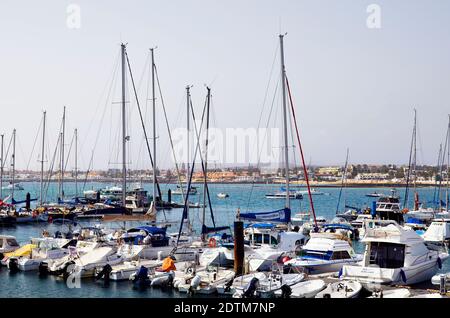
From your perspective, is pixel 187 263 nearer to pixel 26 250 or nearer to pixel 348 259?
pixel 348 259

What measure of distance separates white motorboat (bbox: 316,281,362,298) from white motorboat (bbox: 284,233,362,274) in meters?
3.63

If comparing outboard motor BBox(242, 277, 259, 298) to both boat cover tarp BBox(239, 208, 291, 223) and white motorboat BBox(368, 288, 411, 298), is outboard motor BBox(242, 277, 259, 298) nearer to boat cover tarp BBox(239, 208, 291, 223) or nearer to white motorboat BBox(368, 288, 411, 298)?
white motorboat BBox(368, 288, 411, 298)

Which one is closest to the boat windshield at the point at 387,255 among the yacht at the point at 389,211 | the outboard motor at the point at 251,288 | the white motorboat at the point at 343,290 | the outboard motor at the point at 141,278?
the white motorboat at the point at 343,290

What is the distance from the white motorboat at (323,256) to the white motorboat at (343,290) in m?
3.63

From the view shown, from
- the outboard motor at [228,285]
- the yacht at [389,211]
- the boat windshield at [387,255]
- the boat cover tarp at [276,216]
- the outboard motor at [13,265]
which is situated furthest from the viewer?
the yacht at [389,211]

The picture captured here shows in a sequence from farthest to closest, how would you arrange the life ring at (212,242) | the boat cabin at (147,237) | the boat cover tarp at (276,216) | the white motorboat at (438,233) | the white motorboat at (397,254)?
the white motorboat at (438,233) → the boat cover tarp at (276,216) → the life ring at (212,242) → the boat cabin at (147,237) → the white motorboat at (397,254)

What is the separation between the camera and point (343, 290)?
17859 millimetres

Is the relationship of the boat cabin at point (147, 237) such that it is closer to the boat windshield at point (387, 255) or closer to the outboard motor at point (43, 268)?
the outboard motor at point (43, 268)

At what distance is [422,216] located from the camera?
4997 cm

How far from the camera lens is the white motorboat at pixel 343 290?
17566 millimetres

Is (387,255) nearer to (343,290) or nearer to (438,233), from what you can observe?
(343,290)

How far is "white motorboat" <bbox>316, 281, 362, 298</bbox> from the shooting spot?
1757cm

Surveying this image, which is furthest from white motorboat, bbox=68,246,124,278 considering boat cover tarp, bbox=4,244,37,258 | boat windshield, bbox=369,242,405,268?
boat windshield, bbox=369,242,405,268

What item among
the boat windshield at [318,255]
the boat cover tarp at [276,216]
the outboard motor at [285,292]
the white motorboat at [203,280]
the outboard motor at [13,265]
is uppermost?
the boat cover tarp at [276,216]
